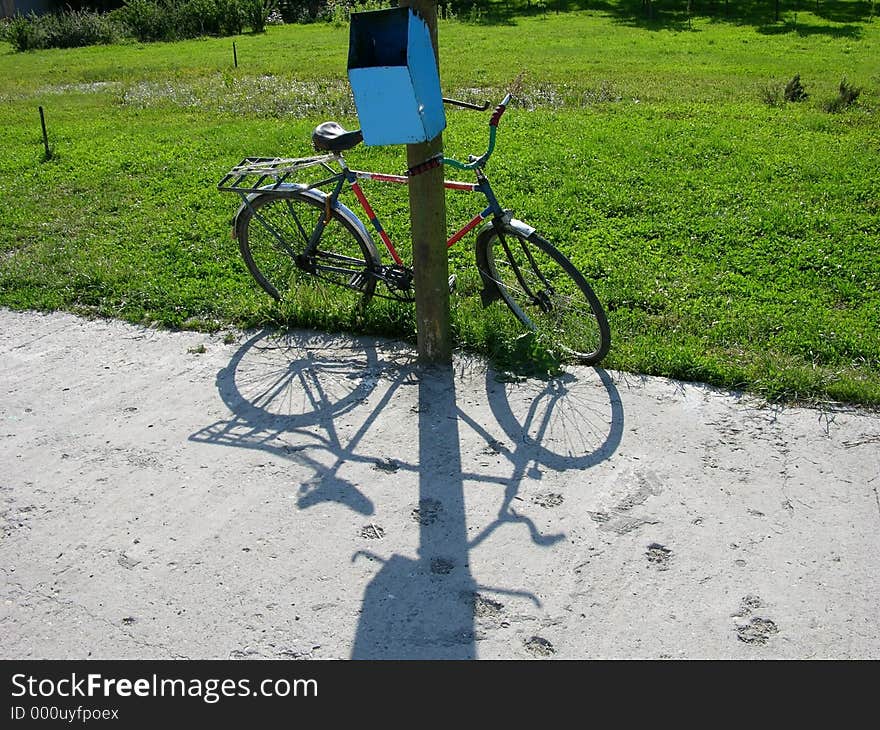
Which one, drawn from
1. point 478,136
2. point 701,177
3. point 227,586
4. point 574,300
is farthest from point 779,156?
point 227,586

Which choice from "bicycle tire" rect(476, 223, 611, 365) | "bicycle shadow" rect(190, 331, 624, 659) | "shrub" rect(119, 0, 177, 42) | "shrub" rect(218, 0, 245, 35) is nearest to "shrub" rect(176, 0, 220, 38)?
"shrub" rect(218, 0, 245, 35)

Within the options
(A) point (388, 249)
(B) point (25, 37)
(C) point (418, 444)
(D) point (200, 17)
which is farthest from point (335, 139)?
(B) point (25, 37)

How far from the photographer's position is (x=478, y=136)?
1010 centimetres

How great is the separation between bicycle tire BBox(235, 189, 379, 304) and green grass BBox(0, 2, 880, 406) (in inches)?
6.5

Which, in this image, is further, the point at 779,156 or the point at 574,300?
the point at 779,156

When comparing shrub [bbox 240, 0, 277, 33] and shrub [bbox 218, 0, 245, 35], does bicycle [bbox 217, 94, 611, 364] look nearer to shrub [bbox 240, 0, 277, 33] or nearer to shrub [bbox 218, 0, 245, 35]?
shrub [bbox 218, 0, 245, 35]

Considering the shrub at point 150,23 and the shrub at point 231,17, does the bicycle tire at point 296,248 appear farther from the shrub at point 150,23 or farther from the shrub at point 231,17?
the shrub at point 231,17

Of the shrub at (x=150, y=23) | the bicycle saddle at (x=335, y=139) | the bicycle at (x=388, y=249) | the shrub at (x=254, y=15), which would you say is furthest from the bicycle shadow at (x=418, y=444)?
the shrub at (x=254, y=15)

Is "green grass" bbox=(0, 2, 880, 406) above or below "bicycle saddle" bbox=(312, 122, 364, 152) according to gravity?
below

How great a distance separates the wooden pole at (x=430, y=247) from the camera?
4.69 metres

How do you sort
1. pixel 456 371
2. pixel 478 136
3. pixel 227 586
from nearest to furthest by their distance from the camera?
pixel 227 586, pixel 456 371, pixel 478 136

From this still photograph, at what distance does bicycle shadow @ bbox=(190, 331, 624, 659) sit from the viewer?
3432 mm

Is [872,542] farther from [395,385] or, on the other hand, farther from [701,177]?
[701,177]

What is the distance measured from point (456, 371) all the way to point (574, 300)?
80 cm
